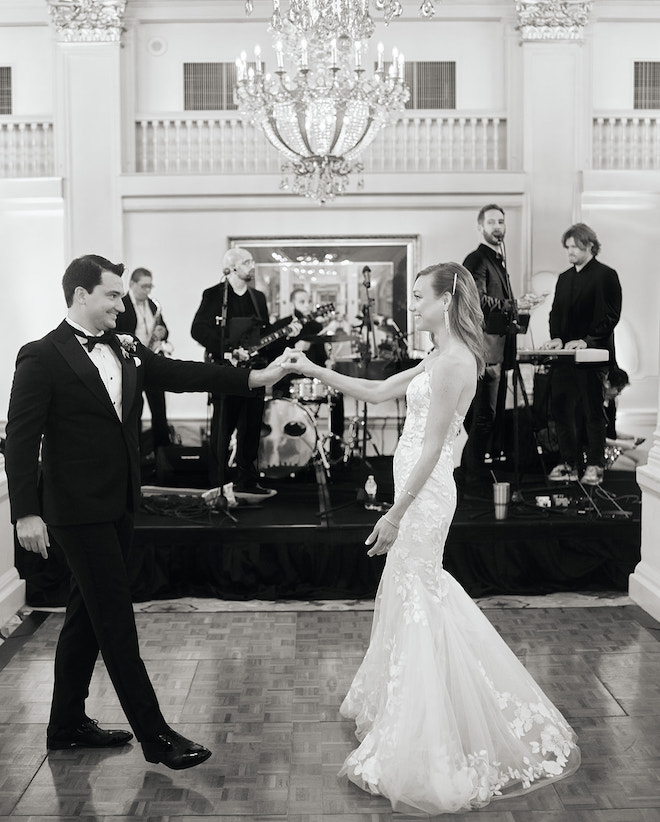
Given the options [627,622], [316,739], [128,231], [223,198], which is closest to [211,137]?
→ [223,198]

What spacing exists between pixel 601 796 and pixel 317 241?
8712 mm

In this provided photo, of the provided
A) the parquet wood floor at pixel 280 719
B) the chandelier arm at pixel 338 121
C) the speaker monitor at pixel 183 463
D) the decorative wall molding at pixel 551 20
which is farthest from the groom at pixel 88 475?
the decorative wall molding at pixel 551 20

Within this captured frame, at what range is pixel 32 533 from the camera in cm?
327

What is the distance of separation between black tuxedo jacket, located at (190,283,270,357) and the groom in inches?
127

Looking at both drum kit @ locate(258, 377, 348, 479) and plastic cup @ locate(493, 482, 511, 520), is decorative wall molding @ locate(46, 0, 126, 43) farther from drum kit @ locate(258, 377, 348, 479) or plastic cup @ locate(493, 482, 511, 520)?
plastic cup @ locate(493, 482, 511, 520)

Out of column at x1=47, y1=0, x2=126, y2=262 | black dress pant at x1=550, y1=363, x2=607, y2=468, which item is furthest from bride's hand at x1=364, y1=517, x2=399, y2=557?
column at x1=47, y1=0, x2=126, y2=262

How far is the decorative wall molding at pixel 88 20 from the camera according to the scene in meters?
10.7

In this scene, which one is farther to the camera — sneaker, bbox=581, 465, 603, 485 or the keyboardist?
the keyboardist

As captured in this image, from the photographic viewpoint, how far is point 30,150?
11.1 meters

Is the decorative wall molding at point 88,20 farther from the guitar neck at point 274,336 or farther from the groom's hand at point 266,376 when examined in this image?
the groom's hand at point 266,376

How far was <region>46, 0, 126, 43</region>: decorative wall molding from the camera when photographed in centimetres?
1070

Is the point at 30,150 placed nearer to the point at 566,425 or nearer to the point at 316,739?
the point at 566,425

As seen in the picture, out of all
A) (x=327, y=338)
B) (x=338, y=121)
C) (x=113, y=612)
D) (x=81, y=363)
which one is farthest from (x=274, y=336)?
(x=113, y=612)

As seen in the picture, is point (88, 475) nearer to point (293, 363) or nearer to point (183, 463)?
point (293, 363)
